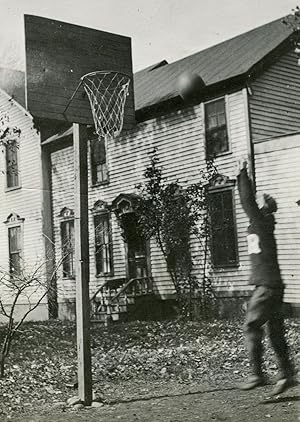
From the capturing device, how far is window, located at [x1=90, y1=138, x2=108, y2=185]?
45.0ft

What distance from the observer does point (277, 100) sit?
11977 millimetres

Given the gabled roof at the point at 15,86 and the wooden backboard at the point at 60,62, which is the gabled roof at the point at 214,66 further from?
the wooden backboard at the point at 60,62

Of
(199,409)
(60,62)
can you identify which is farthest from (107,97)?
(199,409)

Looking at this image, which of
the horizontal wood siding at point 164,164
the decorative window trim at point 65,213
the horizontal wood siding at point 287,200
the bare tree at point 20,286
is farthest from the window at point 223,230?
the decorative window trim at point 65,213

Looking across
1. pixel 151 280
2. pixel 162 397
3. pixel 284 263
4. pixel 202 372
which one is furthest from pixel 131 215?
pixel 162 397

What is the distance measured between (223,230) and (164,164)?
2.32 meters

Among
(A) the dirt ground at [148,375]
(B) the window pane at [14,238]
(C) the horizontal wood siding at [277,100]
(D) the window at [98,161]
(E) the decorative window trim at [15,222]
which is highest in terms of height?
(C) the horizontal wood siding at [277,100]

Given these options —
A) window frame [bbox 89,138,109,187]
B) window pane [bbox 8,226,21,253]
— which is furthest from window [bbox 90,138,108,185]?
window pane [bbox 8,226,21,253]

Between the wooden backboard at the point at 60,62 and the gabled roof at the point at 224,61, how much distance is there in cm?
559

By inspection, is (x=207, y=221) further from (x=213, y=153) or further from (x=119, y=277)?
(x=119, y=277)

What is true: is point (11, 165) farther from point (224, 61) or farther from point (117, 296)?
point (224, 61)

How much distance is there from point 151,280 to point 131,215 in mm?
1582

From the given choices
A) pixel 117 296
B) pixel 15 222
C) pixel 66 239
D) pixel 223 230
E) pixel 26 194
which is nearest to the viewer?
pixel 223 230

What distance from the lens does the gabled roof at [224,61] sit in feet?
38.0
